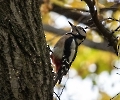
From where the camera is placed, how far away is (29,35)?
80.2 inches

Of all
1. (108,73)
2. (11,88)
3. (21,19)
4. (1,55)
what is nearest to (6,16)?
(21,19)

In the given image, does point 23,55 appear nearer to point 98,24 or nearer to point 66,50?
point 98,24

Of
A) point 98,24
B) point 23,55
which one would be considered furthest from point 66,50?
point 23,55

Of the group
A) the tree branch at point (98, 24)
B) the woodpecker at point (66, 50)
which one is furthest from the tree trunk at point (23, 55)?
the woodpecker at point (66, 50)

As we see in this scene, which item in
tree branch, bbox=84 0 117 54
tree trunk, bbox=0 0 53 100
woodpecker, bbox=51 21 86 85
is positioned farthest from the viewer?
woodpecker, bbox=51 21 86 85

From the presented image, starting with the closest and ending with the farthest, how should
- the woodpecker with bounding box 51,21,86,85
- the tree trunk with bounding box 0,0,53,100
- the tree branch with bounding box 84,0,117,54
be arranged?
1. the tree trunk with bounding box 0,0,53,100
2. the tree branch with bounding box 84,0,117,54
3. the woodpecker with bounding box 51,21,86,85

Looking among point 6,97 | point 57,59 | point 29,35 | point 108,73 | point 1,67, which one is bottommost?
point 6,97

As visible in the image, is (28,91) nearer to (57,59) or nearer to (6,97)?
(6,97)

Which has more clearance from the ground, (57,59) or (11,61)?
(57,59)

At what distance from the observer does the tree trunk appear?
1885mm

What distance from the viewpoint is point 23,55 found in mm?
1975

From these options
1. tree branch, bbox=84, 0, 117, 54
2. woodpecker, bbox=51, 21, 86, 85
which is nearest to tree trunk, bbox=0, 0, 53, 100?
tree branch, bbox=84, 0, 117, 54

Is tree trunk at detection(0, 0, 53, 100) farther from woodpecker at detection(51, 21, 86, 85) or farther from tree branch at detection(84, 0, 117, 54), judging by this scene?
woodpecker at detection(51, 21, 86, 85)

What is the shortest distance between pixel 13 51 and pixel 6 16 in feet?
0.58
